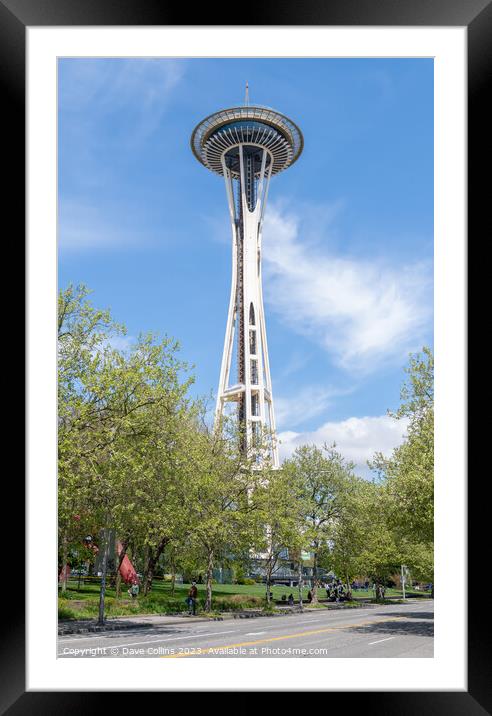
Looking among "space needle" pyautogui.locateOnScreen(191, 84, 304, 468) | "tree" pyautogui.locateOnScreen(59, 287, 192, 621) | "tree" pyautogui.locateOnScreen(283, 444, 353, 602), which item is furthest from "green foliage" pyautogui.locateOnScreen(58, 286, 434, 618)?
"space needle" pyautogui.locateOnScreen(191, 84, 304, 468)

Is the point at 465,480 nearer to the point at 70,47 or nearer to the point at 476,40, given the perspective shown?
the point at 476,40

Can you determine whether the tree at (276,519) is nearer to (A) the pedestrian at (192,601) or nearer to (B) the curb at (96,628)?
(A) the pedestrian at (192,601)

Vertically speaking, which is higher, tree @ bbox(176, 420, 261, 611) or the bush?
tree @ bbox(176, 420, 261, 611)

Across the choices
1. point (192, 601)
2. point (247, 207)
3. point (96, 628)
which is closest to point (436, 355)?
point (96, 628)

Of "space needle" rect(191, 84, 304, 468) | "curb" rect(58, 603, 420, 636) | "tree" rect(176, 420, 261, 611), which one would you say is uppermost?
"space needle" rect(191, 84, 304, 468)

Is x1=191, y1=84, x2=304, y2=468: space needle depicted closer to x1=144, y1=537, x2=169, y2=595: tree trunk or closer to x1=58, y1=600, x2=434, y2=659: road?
x1=144, y1=537, x2=169, y2=595: tree trunk

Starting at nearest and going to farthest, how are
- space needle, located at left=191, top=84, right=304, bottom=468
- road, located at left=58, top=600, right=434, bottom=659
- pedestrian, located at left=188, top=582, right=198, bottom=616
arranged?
1. road, located at left=58, top=600, right=434, bottom=659
2. pedestrian, located at left=188, top=582, right=198, bottom=616
3. space needle, located at left=191, top=84, right=304, bottom=468
